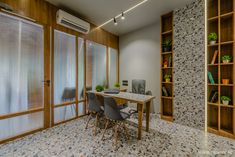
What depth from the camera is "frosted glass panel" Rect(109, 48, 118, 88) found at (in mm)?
4703

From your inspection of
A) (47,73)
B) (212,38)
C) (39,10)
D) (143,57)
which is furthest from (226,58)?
(39,10)

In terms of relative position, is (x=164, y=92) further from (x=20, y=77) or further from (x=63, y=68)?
(x=20, y=77)

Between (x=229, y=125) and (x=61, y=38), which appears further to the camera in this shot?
(x=61, y=38)

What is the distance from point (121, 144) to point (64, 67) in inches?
89.6

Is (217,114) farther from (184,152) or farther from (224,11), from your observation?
(224,11)

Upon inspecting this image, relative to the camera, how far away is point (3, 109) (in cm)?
221

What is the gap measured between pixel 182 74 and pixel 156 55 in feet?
3.82

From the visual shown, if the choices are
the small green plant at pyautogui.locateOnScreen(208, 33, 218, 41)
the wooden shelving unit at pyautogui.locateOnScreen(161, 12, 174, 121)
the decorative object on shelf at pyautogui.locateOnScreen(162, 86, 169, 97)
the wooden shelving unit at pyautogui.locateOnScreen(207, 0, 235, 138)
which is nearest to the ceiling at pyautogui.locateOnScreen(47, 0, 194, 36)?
the wooden shelving unit at pyautogui.locateOnScreen(161, 12, 174, 121)

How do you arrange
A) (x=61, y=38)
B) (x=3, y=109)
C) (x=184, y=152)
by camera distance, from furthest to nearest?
(x=61, y=38), (x=3, y=109), (x=184, y=152)

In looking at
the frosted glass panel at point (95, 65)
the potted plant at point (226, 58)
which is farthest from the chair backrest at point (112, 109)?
the potted plant at point (226, 58)

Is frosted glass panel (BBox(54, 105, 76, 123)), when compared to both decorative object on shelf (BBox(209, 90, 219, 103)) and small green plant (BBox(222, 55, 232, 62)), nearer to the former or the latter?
decorative object on shelf (BBox(209, 90, 219, 103))

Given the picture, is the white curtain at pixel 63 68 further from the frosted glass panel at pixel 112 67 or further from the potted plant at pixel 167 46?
the potted plant at pixel 167 46

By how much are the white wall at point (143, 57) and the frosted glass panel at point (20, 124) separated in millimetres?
3078

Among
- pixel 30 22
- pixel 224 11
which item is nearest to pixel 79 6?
pixel 30 22
